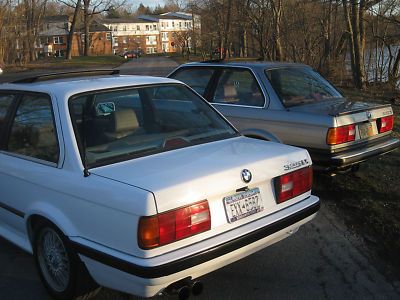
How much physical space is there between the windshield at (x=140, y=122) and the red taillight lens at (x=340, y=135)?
1760mm

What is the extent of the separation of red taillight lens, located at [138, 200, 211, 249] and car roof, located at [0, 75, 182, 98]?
52.6 inches

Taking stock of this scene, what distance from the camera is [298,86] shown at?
6.37 meters

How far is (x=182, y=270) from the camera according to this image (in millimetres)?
2725

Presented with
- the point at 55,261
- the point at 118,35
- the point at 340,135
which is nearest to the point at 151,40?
the point at 118,35

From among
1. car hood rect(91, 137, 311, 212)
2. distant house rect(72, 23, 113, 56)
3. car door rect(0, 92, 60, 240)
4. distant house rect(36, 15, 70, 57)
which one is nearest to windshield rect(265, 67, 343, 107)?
car hood rect(91, 137, 311, 212)

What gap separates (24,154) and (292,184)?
2.15m

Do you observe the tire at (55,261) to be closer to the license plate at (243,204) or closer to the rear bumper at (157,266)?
the rear bumper at (157,266)

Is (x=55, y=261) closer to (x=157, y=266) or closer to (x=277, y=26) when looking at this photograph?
(x=157, y=266)

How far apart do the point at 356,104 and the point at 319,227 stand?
2121 mm

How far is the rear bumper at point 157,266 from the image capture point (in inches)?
105

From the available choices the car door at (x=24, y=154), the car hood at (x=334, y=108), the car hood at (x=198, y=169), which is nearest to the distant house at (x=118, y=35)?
the car hood at (x=334, y=108)

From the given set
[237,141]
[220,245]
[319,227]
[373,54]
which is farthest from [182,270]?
[373,54]

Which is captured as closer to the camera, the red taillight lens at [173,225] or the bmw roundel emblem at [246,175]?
the red taillight lens at [173,225]

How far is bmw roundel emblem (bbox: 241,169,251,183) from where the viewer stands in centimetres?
308
